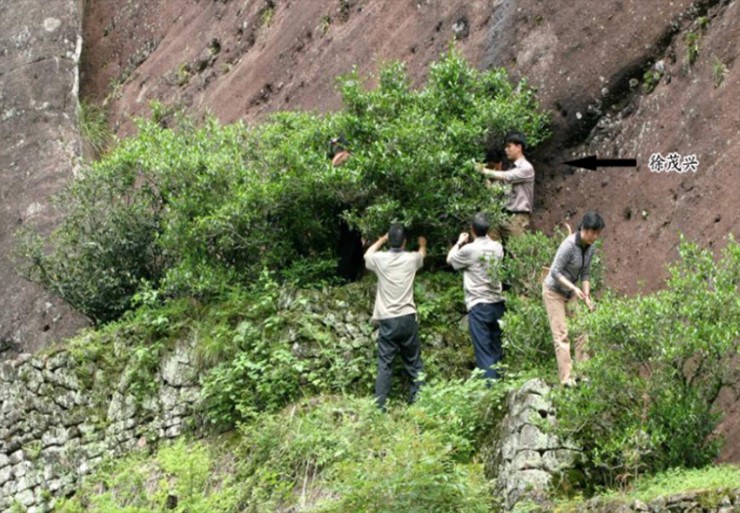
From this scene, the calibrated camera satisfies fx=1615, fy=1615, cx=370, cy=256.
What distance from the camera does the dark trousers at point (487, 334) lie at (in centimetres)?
1299

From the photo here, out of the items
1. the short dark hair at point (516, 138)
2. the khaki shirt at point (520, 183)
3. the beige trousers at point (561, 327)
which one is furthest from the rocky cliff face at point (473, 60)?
the beige trousers at point (561, 327)

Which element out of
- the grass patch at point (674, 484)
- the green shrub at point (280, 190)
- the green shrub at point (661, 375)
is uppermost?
the green shrub at point (280, 190)

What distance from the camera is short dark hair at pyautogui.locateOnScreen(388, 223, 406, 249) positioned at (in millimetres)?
13492

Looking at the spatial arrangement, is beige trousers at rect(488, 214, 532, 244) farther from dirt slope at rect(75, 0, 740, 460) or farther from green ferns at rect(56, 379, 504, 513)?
green ferns at rect(56, 379, 504, 513)

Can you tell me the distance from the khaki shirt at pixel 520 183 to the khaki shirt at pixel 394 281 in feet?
3.74

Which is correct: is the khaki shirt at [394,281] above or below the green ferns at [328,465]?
above

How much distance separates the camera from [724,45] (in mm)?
13906

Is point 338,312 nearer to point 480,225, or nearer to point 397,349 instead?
point 397,349

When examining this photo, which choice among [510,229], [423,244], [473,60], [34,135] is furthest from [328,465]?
[34,135]

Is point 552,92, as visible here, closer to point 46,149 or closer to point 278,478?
point 278,478

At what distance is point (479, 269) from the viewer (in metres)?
13.2

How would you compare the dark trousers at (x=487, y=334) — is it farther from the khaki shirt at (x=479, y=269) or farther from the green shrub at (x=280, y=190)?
the green shrub at (x=280, y=190)

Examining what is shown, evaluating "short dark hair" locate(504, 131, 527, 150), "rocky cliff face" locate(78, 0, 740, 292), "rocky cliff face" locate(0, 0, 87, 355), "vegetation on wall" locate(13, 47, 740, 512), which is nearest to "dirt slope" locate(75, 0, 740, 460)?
"rocky cliff face" locate(78, 0, 740, 292)

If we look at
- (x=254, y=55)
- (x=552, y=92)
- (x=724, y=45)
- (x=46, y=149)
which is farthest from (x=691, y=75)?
(x=46, y=149)
